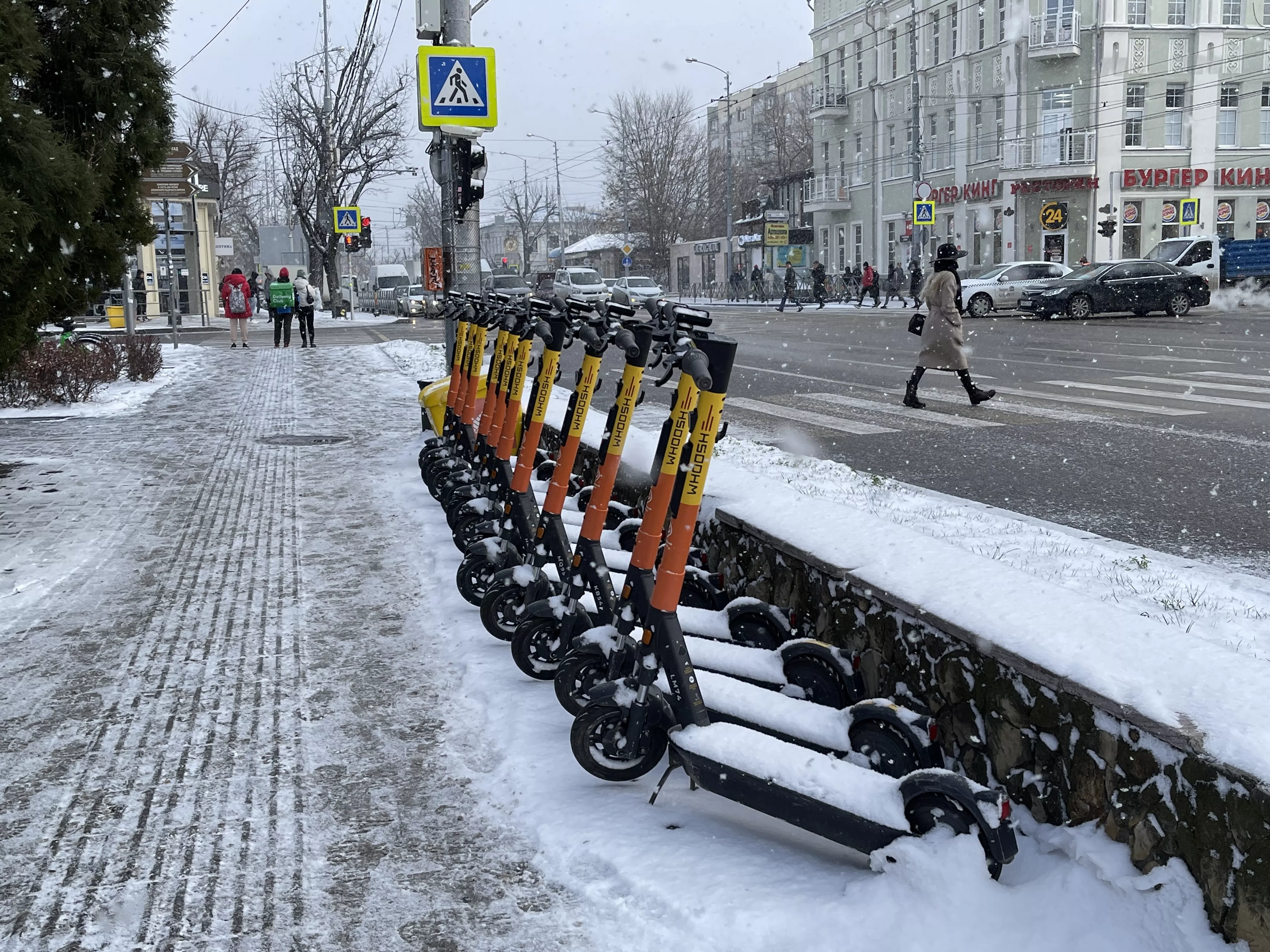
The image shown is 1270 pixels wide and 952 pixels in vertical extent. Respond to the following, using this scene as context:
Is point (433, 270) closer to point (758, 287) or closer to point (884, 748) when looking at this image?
point (884, 748)

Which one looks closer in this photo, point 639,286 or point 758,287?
point 639,286

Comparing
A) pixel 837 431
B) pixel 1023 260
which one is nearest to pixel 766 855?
pixel 837 431

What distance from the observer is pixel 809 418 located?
36.8ft

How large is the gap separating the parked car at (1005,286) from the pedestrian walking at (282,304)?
55.9ft

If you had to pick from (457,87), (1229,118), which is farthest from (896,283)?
(457,87)

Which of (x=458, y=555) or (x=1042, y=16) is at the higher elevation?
(x=1042, y=16)

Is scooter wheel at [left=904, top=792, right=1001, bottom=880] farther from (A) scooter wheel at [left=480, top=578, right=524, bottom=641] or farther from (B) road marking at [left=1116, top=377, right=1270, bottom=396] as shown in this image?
(B) road marking at [left=1116, top=377, right=1270, bottom=396]

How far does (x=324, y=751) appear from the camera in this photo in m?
3.75

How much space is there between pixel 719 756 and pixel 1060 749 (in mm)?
838

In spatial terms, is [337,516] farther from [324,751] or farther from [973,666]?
[973,666]

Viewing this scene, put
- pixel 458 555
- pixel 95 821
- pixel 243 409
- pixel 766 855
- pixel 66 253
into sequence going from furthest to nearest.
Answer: pixel 243 409
pixel 66 253
pixel 458 555
pixel 95 821
pixel 766 855

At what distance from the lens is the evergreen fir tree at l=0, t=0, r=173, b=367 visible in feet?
20.5

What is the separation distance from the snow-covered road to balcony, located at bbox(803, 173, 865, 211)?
55349mm

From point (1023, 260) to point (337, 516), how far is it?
42311 millimetres
